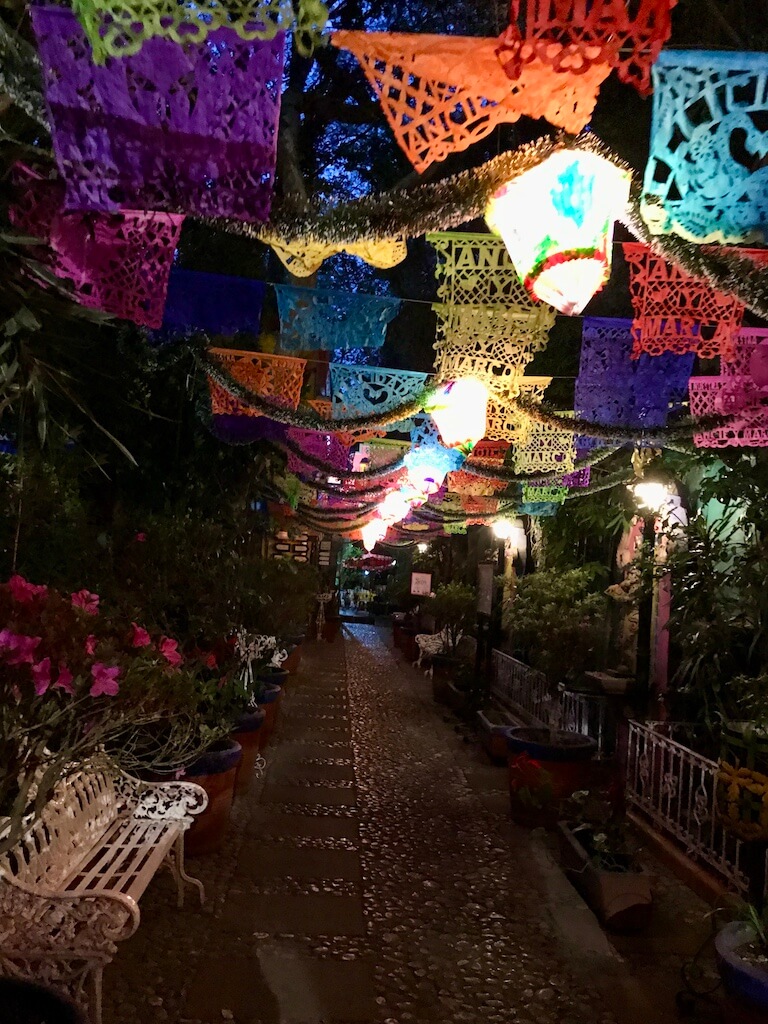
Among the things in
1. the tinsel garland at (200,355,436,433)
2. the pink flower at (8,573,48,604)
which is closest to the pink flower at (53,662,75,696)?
the pink flower at (8,573,48,604)

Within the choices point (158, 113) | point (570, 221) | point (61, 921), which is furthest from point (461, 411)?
point (61, 921)

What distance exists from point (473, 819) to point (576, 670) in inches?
112

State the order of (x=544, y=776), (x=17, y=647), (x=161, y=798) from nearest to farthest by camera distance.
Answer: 1. (x=17, y=647)
2. (x=161, y=798)
3. (x=544, y=776)

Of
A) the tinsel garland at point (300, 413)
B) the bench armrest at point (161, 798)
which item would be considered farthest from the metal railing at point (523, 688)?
the bench armrest at point (161, 798)

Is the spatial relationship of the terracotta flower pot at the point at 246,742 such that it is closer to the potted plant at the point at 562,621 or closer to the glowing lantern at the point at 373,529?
the potted plant at the point at 562,621

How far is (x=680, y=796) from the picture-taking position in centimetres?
580

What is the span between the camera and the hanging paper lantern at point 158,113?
2.53 meters

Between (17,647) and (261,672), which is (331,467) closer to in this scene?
(261,672)

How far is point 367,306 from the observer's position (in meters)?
5.34

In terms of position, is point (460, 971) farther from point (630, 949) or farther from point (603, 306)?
point (603, 306)

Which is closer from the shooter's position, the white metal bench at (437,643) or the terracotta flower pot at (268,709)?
the terracotta flower pot at (268,709)

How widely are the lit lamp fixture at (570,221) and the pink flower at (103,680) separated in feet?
7.12

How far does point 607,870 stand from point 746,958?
5.92 feet

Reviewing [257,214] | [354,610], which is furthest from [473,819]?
[354,610]
